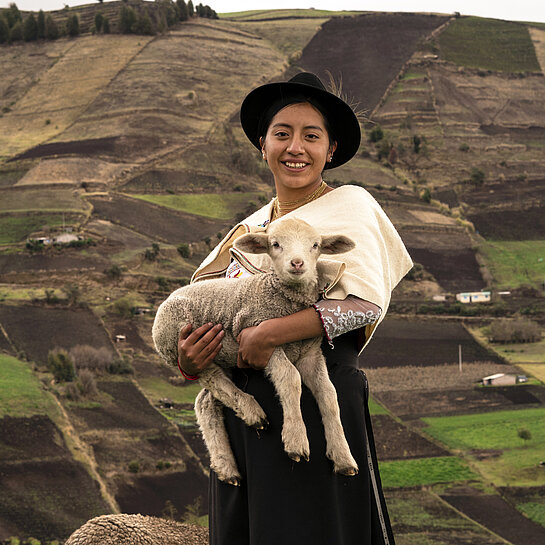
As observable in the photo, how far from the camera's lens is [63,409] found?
29531 millimetres

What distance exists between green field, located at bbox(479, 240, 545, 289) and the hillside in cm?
18

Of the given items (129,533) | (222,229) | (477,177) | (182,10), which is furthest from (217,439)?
(182,10)

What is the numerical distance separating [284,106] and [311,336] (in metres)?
1.07

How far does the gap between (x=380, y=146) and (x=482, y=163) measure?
25.2 ft

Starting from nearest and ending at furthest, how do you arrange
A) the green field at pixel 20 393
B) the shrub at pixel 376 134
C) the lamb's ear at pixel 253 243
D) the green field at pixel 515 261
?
1. the lamb's ear at pixel 253 243
2. the green field at pixel 20 393
3. the green field at pixel 515 261
4. the shrub at pixel 376 134

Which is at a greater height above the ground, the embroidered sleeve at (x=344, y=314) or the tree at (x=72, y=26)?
the embroidered sleeve at (x=344, y=314)

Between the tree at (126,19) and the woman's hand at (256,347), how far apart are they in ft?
248

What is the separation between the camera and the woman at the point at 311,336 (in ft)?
10.7

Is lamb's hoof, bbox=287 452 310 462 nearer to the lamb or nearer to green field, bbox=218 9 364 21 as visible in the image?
the lamb

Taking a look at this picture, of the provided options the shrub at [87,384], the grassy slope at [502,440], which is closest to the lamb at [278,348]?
the grassy slope at [502,440]

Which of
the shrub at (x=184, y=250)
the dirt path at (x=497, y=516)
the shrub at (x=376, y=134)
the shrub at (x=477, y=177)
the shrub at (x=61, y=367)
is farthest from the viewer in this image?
the shrub at (x=376, y=134)

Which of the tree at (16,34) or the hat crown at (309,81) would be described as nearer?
the hat crown at (309,81)

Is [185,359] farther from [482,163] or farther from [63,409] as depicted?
[482,163]

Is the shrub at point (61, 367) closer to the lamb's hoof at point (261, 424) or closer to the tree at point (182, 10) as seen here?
the lamb's hoof at point (261, 424)
